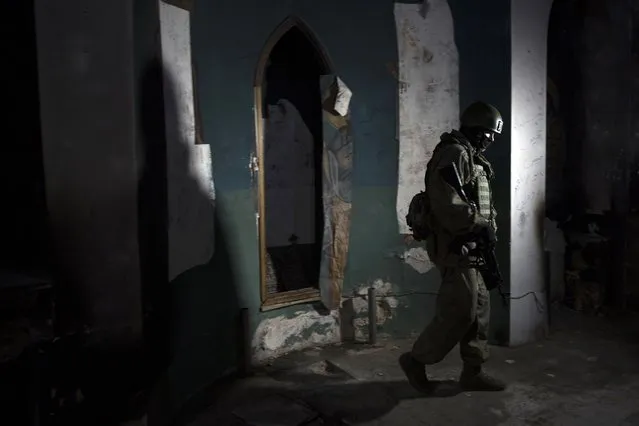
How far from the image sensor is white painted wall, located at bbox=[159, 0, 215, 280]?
338 centimetres

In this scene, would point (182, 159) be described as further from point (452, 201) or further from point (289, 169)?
point (289, 169)

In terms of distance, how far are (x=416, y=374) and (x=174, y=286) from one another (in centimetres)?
174

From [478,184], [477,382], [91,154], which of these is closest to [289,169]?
[478,184]

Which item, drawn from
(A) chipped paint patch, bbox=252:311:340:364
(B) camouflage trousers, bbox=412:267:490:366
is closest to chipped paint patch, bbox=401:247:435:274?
(A) chipped paint patch, bbox=252:311:340:364

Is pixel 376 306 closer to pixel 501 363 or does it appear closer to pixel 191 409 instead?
pixel 501 363

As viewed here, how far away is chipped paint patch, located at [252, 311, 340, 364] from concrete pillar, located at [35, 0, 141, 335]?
Result: 1.75 m

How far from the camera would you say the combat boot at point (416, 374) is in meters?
3.88

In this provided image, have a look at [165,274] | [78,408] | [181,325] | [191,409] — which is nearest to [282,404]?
[191,409]

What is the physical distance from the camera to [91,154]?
265 cm

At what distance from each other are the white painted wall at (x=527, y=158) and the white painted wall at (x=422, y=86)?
521 millimetres

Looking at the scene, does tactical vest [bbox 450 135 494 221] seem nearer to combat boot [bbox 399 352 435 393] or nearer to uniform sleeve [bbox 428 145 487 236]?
uniform sleeve [bbox 428 145 487 236]

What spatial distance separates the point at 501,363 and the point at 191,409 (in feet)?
7.90

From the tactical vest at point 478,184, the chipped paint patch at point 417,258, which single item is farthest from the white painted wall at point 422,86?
the tactical vest at point 478,184

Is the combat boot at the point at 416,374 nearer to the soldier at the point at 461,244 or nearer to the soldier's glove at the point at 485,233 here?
the soldier at the point at 461,244
